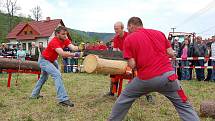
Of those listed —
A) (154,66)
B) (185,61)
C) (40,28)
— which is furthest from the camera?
(40,28)

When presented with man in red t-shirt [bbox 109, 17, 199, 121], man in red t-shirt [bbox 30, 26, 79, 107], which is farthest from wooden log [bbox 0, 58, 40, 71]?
man in red t-shirt [bbox 109, 17, 199, 121]

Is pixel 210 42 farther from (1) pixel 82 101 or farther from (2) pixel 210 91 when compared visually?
(1) pixel 82 101

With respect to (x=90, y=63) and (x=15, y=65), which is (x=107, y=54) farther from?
(x=15, y=65)

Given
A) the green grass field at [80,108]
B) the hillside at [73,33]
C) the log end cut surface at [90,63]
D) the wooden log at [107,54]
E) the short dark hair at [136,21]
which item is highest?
the hillside at [73,33]

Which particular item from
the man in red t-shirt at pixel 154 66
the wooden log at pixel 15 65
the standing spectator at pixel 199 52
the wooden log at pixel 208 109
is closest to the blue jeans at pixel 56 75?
the wooden log at pixel 208 109

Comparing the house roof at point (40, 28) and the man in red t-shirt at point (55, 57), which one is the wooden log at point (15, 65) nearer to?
the man in red t-shirt at point (55, 57)

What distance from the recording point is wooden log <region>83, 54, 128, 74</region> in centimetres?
700

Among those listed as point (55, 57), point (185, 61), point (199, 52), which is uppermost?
point (199, 52)

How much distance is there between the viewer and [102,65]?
7.04 m

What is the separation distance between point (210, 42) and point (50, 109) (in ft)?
27.1

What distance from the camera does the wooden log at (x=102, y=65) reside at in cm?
700

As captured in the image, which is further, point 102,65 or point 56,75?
point 56,75

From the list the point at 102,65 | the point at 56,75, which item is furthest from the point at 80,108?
the point at 102,65

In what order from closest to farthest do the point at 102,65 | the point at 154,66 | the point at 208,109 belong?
the point at 154,66 → the point at 208,109 → the point at 102,65
